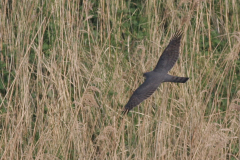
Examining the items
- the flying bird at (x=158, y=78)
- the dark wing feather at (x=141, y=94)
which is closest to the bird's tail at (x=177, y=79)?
the flying bird at (x=158, y=78)

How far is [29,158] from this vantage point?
3256 millimetres

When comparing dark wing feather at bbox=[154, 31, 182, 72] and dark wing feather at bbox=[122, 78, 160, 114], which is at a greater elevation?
dark wing feather at bbox=[154, 31, 182, 72]

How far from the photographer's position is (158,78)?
339 centimetres

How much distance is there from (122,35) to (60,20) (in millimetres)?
946

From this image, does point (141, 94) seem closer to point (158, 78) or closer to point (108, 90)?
point (158, 78)

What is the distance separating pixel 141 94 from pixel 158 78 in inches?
8.8

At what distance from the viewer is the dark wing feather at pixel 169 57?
3.58 meters

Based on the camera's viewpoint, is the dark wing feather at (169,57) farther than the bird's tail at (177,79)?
Yes

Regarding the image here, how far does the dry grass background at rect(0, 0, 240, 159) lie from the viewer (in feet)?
11.4

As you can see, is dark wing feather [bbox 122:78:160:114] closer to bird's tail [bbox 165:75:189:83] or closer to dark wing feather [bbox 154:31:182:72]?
bird's tail [bbox 165:75:189:83]

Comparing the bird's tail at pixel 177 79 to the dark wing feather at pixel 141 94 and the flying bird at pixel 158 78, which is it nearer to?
the flying bird at pixel 158 78

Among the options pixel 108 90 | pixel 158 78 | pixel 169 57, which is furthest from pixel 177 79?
pixel 108 90

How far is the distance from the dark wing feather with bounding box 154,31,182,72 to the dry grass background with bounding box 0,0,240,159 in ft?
0.56

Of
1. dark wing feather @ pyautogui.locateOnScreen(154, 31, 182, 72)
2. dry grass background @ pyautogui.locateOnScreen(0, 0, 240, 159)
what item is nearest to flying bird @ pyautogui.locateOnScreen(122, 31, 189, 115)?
dark wing feather @ pyautogui.locateOnScreen(154, 31, 182, 72)
